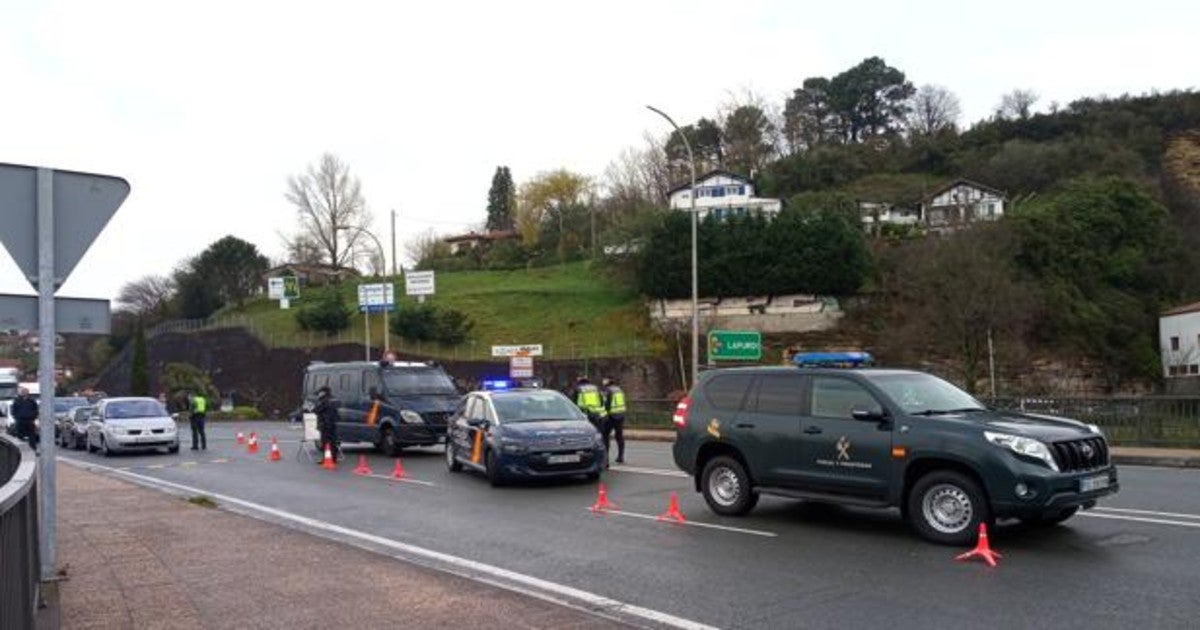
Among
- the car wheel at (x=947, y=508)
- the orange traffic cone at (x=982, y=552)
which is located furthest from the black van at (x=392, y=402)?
the orange traffic cone at (x=982, y=552)

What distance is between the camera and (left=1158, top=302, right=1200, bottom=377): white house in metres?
53.0

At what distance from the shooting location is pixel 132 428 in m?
26.7

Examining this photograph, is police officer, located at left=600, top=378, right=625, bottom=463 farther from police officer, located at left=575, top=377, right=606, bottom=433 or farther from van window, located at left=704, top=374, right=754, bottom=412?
van window, located at left=704, top=374, right=754, bottom=412

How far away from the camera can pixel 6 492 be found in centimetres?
475

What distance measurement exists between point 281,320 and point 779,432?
75.4m

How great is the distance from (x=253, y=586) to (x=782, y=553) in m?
4.79

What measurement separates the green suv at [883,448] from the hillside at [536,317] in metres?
46.2

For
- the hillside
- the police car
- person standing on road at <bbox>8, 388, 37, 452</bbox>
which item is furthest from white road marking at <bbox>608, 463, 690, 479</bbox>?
the hillside

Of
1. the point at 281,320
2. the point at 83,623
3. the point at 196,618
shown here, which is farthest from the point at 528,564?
the point at 281,320

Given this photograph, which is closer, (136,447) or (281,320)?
(136,447)

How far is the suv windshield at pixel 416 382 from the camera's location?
23795 millimetres

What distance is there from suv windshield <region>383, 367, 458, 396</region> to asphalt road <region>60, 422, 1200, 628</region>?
23.6 ft

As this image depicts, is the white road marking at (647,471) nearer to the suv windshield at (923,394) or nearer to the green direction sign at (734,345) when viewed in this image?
the suv windshield at (923,394)

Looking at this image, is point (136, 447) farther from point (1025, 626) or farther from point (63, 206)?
point (1025, 626)
